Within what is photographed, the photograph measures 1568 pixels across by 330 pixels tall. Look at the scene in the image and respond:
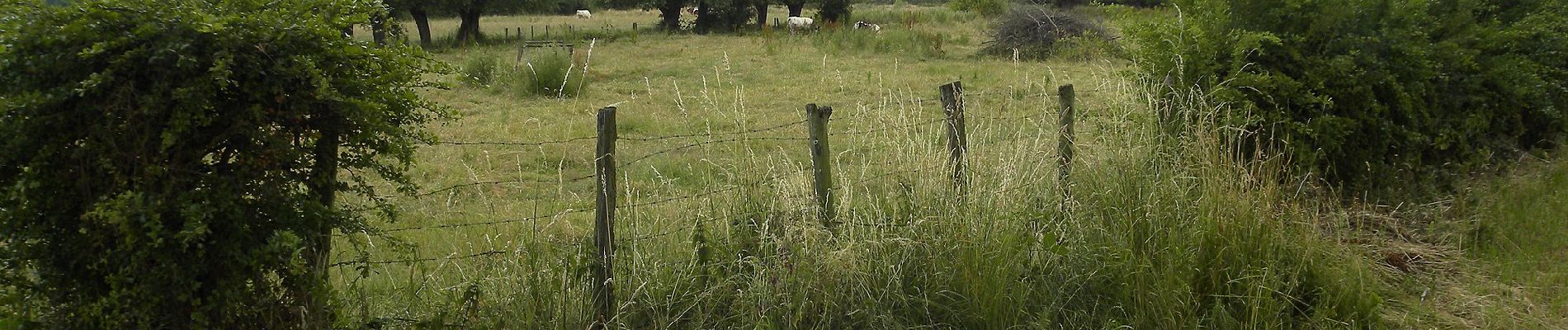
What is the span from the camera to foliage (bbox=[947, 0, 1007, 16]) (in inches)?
1427

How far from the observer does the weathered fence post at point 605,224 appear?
12.8ft

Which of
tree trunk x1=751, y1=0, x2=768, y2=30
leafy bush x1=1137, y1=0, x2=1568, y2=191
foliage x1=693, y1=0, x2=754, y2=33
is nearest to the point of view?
leafy bush x1=1137, y1=0, x2=1568, y2=191

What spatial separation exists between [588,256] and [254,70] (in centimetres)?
134

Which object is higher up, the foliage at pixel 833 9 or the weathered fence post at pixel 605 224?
the weathered fence post at pixel 605 224

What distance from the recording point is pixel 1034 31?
66.3 feet

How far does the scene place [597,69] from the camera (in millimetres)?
18109

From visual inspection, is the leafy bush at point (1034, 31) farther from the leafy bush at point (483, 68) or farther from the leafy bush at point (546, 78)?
the leafy bush at point (483, 68)

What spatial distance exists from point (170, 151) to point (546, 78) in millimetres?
11247

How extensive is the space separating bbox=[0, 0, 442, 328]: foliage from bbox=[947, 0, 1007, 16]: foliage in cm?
3362

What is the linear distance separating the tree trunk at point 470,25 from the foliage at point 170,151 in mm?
25314

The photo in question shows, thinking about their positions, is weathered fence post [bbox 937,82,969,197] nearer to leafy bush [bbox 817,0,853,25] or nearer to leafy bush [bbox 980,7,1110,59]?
leafy bush [bbox 980,7,1110,59]

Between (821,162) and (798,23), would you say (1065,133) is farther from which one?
(798,23)

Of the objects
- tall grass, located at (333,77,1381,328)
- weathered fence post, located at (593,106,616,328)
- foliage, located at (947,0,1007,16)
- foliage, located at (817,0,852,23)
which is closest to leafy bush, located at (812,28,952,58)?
foliage, located at (817,0,852,23)

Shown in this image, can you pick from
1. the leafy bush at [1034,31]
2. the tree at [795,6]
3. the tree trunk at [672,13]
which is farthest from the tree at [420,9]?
the leafy bush at [1034,31]
